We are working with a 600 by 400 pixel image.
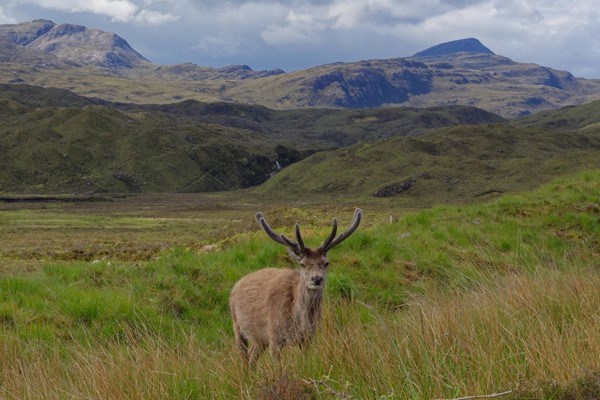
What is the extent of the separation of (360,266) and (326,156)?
8595 centimetres

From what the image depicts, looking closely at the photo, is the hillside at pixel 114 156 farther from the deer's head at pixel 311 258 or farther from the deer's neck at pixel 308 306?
the deer's neck at pixel 308 306

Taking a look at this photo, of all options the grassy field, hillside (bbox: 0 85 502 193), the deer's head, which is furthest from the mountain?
the deer's head

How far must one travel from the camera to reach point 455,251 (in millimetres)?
13562

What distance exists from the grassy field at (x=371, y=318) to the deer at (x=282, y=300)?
16.4 inches

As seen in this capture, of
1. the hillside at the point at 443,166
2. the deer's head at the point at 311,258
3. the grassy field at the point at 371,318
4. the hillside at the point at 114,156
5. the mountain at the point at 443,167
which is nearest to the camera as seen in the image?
the grassy field at the point at 371,318

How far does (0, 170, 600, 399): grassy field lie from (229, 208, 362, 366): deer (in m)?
0.42

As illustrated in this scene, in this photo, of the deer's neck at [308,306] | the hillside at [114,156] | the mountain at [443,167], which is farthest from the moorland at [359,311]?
the hillside at [114,156]

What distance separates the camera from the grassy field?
4.31 meters

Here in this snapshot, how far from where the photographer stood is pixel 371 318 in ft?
25.9

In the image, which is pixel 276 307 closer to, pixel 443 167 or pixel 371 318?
pixel 371 318

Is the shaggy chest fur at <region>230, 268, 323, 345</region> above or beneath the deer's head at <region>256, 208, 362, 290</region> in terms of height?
beneath

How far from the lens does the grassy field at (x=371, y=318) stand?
4.31 m

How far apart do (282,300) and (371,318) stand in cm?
138

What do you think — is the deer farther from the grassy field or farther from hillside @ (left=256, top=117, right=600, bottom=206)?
hillside @ (left=256, top=117, right=600, bottom=206)
